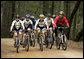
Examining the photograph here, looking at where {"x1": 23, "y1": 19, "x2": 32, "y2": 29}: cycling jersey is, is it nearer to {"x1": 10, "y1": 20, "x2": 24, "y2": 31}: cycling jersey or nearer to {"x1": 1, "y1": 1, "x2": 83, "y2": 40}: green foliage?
{"x1": 10, "y1": 20, "x2": 24, "y2": 31}: cycling jersey

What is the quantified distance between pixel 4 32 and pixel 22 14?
524 centimetres

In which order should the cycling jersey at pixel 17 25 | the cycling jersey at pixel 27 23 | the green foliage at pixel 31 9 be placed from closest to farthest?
the cycling jersey at pixel 17 25 < the cycling jersey at pixel 27 23 < the green foliage at pixel 31 9

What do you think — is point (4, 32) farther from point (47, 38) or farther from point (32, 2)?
point (47, 38)

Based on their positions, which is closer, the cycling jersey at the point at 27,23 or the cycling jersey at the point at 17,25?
the cycling jersey at the point at 17,25

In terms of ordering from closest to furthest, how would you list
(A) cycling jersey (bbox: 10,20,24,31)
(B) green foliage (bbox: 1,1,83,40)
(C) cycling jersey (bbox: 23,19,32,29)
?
(A) cycling jersey (bbox: 10,20,24,31) → (C) cycling jersey (bbox: 23,19,32,29) → (B) green foliage (bbox: 1,1,83,40)

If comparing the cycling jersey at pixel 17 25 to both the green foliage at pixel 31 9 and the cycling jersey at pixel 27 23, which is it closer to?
the cycling jersey at pixel 27 23

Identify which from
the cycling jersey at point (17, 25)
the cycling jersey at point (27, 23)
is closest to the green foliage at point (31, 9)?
the cycling jersey at point (27, 23)

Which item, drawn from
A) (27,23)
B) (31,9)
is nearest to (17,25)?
(27,23)

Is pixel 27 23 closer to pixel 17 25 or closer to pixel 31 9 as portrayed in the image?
pixel 17 25

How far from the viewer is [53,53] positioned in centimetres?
1258

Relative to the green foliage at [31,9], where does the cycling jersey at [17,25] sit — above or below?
below

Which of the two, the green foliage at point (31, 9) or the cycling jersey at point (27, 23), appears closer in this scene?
the cycling jersey at point (27, 23)

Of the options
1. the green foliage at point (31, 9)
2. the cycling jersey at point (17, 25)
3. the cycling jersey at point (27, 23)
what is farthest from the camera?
the green foliage at point (31, 9)

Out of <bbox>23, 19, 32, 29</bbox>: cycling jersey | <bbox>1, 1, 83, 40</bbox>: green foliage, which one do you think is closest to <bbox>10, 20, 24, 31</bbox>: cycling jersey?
<bbox>23, 19, 32, 29</bbox>: cycling jersey
